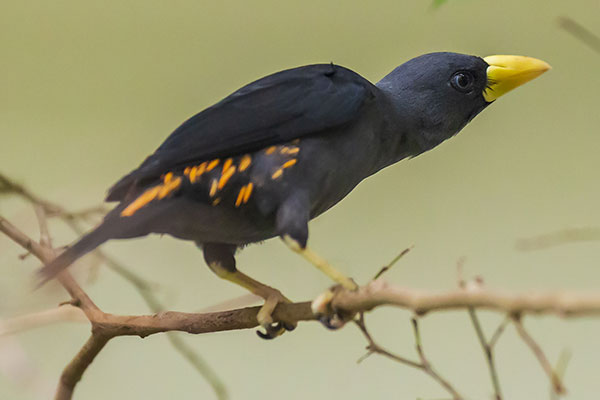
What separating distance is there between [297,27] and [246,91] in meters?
1.31

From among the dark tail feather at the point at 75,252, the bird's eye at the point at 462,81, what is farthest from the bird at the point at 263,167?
the bird's eye at the point at 462,81

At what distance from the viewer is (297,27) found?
2.62 metres

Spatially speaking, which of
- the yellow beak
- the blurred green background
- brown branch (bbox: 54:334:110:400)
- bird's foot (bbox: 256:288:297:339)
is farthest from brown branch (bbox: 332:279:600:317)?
the blurred green background

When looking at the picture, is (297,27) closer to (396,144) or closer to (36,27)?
(36,27)

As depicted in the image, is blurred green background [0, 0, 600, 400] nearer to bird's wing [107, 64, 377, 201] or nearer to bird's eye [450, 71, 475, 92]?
bird's eye [450, 71, 475, 92]

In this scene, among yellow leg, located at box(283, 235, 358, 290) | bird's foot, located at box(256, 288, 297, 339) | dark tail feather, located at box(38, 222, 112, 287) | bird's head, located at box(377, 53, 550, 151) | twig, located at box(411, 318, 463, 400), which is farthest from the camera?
bird's head, located at box(377, 53, 550, 151)

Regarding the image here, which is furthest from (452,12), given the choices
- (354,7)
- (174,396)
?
(174,396)

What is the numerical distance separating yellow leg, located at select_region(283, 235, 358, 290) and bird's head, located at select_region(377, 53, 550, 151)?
0.39 m

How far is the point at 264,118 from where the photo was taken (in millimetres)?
1312

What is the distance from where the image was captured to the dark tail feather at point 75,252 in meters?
1.09

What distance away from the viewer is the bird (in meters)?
1.24

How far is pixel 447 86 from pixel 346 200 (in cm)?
114

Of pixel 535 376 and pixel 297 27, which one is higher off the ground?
pixel 297 27

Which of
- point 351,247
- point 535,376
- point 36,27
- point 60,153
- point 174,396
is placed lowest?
point 535,376
